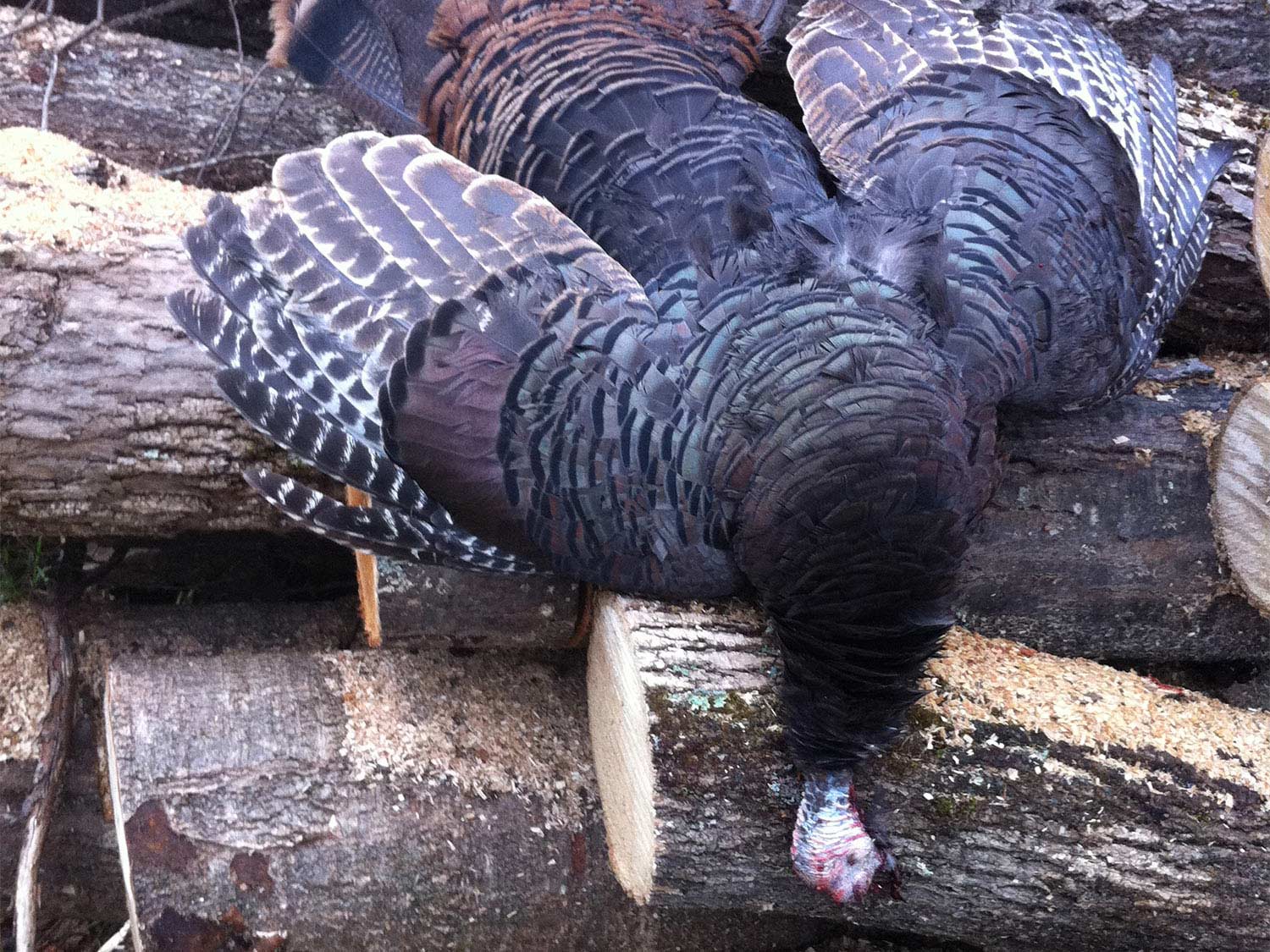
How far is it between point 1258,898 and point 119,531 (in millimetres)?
2921

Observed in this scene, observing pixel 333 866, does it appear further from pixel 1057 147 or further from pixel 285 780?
pixel 1057 147

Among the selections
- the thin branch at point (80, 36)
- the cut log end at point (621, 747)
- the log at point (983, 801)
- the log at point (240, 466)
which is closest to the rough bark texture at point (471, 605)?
the log at point (240, 466)

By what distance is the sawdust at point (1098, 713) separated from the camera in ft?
7.70

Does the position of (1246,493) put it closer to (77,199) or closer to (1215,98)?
(1215,98)

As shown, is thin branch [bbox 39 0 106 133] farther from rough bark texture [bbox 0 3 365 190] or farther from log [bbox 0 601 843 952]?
log [bbox 0 601 843 952]

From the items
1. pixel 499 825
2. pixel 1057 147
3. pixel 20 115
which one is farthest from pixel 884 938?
pixel 20 115

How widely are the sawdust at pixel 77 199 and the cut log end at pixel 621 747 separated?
5.12 ft

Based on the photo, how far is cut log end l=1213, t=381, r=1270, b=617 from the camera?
2.65m

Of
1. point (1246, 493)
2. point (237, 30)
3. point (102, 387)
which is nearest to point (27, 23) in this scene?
point (237, 30)

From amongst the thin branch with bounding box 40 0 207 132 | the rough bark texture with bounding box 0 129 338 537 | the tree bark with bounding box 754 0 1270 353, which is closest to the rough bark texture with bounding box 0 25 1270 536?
the rough bark texture with bounding box 0 129 338 537

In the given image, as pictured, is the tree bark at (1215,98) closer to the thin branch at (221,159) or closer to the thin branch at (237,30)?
the thin branch at (221,159)

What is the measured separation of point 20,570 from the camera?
3.12m

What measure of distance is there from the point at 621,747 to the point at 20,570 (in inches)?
74.2

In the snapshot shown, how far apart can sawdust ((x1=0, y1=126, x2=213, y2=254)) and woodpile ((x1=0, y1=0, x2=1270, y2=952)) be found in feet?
0.03
